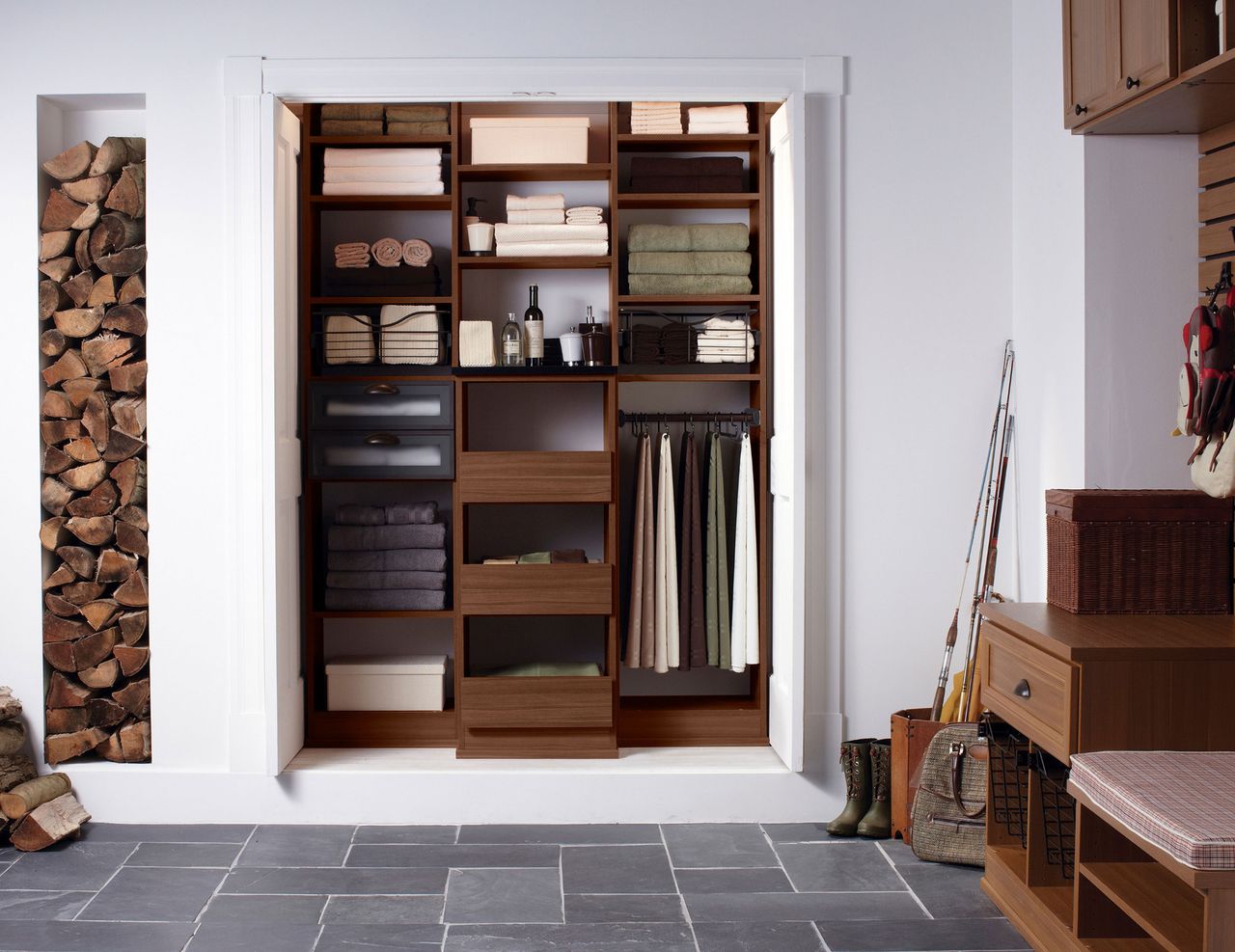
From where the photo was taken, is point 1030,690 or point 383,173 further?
point 383,173

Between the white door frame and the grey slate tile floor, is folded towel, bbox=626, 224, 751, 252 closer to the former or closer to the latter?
the white door frame

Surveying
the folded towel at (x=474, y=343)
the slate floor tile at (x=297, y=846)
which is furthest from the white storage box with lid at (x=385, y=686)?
the folded towel at (x=474, y=343)

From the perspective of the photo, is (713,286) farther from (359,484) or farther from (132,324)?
(132,324)

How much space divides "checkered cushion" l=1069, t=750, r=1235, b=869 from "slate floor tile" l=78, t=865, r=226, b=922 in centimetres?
218

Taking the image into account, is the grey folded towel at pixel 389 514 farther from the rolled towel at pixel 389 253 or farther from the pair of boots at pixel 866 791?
the pair of boots at pixel 866 791

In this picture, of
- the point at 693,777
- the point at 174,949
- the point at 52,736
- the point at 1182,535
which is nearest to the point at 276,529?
the point at 52,736

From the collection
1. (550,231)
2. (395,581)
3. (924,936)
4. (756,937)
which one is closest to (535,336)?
(550,231)

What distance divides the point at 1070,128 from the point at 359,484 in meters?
2.63

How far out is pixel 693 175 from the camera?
12.7 ft

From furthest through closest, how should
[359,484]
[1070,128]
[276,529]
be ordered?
1. [359,484]
2. [276,529]
3. [1070,128]

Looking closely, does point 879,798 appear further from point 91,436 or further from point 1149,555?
point 91,436

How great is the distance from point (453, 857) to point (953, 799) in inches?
56.5

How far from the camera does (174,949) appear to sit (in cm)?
270

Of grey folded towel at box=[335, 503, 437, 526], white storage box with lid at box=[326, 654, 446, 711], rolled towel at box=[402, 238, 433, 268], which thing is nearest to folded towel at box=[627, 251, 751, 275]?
rolled towel at box=[402, 238, 433, 268]
